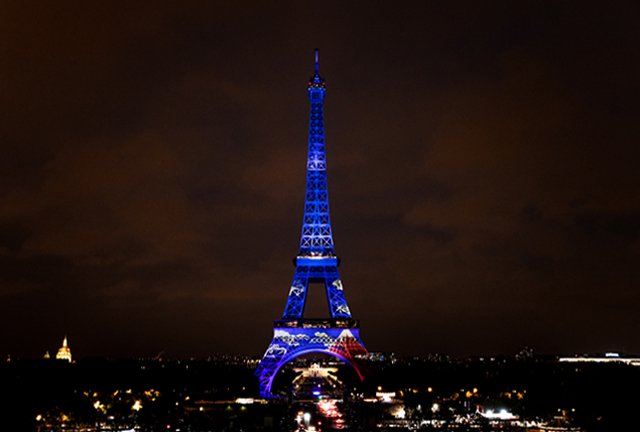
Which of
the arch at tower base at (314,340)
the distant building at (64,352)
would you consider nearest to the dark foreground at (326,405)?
the arch at tower base at (314,340)

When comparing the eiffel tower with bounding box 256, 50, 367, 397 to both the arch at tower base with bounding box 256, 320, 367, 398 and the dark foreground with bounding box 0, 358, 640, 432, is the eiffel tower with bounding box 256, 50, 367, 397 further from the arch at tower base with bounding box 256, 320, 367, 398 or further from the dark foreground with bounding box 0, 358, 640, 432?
the dark foreground with bounding box 0, 358, 640, 432

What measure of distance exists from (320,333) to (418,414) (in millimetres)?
17145

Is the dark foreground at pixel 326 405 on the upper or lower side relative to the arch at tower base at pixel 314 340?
lower

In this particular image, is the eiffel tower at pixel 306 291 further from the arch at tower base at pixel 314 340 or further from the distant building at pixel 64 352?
the distant building at pixel 64 352

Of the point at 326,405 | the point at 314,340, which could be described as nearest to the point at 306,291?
the point at 314,340

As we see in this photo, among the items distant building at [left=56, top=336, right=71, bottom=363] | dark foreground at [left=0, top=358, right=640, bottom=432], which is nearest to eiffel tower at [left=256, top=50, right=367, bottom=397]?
dark foreground at [left=0, top=358, right=640, bottom=432]

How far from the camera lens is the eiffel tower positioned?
87000 mm

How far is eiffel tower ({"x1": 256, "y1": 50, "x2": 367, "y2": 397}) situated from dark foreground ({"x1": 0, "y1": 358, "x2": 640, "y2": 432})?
16.0 ft

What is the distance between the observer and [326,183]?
91688 millimetres

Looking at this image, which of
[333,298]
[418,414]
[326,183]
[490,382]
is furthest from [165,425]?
[490,382]

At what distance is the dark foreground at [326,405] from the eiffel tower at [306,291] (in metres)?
4.87

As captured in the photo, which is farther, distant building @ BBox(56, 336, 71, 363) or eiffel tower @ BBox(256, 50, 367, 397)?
distant building @ BBox(56, 336, 71, 363)

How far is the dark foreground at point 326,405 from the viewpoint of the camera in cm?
6438

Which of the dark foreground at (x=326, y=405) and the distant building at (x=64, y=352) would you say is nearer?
the dark foreground at (x=326, y=405)
